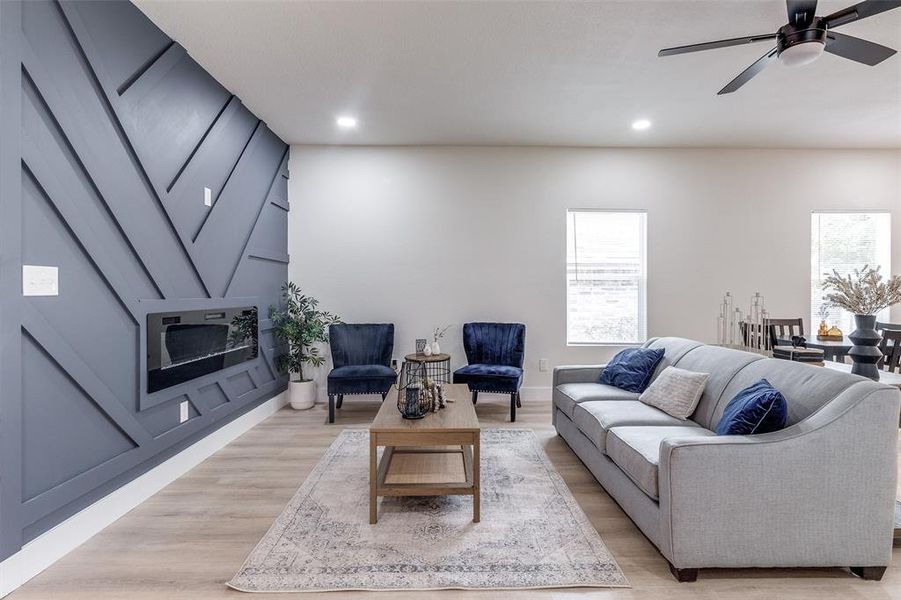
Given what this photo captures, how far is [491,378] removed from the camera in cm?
415

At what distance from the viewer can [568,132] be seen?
450 centimetres

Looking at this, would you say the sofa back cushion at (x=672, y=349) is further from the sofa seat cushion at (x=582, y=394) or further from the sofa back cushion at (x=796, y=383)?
the sofa back cushion at (x=796, y=383)

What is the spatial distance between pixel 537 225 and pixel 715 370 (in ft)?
8.72

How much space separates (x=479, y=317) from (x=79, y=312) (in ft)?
11.6

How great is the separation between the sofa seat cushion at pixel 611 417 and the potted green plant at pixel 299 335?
284cm

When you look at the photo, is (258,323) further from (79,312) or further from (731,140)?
(731,140)

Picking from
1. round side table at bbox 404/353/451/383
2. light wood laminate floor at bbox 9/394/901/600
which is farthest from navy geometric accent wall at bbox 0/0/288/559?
round side table at bbox 404/353/451/383

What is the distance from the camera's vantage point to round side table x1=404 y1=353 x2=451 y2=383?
4195 mm

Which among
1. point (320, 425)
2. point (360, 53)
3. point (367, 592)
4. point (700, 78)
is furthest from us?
point (320, 425)

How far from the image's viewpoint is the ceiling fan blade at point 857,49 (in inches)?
86.7

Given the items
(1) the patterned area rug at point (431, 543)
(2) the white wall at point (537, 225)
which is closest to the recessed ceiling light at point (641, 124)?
(2) the white wall at point (537, 225)

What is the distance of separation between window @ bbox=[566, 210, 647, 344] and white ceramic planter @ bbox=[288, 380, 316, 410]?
9.69 feet

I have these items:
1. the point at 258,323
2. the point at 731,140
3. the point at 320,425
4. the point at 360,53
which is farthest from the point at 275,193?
the point at 731,140

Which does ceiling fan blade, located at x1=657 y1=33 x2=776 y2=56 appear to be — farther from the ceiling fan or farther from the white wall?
the white wall
